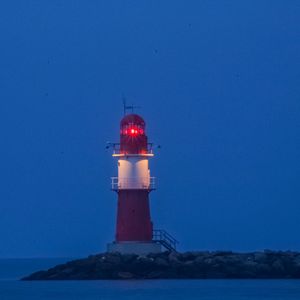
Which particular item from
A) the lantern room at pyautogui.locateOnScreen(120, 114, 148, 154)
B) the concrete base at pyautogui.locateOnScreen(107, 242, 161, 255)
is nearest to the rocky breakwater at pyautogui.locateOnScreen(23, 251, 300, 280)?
the concrete base at pyautogui.locateOnScreen(107, 242, 161, 255)

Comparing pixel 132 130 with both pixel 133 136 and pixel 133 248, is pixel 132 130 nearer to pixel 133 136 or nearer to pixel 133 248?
pixel 133 136

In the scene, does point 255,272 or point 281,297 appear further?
point 255,272

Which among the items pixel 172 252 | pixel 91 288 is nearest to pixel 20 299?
pixel 91 288

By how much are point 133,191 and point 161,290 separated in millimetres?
2927

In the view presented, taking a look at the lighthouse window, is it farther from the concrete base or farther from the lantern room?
the concrete base

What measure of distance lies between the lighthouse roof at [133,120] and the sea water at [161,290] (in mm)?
4582

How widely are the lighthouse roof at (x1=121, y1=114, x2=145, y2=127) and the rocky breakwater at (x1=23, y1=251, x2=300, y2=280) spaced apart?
12.6 feet

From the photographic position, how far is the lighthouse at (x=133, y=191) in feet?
126

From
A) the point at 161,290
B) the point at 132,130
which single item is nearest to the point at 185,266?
the point at 161,290

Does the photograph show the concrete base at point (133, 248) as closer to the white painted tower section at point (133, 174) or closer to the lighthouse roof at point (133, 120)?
the white painted tower section at point (133, 174)

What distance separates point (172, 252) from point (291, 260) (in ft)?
11.9

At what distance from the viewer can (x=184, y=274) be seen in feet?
127

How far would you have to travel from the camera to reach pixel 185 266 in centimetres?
3853

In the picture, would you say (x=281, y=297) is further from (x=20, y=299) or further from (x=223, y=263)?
(x=20, y=299)
